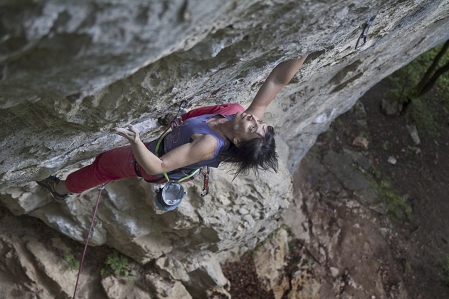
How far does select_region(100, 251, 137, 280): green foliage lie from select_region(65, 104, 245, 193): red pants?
260cm

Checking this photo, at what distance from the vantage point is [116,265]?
256 inches

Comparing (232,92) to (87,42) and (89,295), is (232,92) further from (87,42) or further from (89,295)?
(89,295)

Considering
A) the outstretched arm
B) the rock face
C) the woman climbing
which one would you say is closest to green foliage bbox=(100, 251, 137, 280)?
the rock face

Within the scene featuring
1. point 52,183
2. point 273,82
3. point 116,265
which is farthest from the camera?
point 116,265

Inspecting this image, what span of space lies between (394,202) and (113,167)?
26.3ft

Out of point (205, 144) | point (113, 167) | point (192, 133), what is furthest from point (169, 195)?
point (205, 144)

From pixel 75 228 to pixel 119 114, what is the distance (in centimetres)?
331

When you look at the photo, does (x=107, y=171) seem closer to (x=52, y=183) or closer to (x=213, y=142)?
(x=52, y=183)

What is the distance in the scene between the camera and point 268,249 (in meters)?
8.17

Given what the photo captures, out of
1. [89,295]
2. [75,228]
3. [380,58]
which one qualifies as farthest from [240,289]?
[380,58]

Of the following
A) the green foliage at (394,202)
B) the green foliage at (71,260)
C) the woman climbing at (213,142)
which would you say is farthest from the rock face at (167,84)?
the green foliage at (394,202)

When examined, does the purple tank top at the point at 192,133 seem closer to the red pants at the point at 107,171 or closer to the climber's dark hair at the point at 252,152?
the climber's dark hair at the point at 252,152

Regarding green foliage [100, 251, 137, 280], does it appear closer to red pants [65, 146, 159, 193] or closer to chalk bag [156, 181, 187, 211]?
red pants [65, 146, 159, 193]

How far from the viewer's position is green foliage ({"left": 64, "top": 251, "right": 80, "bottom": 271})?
6156 millimetres
